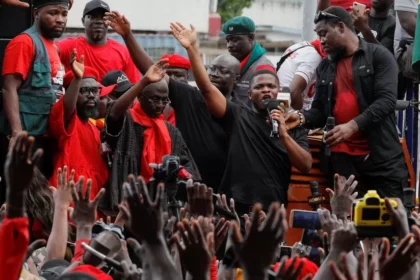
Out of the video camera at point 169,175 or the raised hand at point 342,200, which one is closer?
the raised hand at point 342,200

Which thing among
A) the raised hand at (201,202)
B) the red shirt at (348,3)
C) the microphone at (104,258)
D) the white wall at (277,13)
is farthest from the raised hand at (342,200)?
the white wall at (277,13)

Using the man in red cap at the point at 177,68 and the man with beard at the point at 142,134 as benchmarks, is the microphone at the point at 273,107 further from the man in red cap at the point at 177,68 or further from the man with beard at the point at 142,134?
the man in red cap at the point at 177,68

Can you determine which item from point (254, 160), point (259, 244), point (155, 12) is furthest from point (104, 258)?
point (155, 12)

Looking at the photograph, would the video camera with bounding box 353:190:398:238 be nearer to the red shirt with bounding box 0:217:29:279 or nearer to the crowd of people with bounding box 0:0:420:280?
the crowd of people with bounding box 0:0:420:280

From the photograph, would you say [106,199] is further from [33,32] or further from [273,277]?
[273,277]

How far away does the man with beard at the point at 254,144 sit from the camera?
31.1ft

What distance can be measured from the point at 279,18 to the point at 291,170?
27.0 meters

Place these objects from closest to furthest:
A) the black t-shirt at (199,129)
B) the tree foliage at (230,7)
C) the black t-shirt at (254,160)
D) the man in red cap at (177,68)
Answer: the black t-shirt at (254,160) < the black t-shirt at (199,129) < the man in red cap at (177,68) < the tree foliage at (230,7)

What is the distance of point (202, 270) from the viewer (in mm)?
5062

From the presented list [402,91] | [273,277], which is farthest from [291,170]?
[273,277]

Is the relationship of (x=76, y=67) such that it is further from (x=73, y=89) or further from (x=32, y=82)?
(x=32, y=82)

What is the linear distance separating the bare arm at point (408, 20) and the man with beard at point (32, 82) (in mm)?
2641

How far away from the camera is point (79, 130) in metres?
9.27

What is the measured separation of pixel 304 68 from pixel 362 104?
3.58 feet
